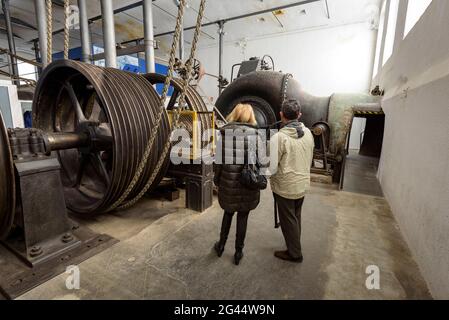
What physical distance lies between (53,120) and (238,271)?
9.08ft

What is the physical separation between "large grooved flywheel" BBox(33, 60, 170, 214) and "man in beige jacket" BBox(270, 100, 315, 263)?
1.29 m

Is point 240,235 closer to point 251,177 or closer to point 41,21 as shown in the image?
point 251,177

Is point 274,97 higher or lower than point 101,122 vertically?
higher

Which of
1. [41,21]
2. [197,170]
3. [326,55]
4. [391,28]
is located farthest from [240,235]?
[326,55]

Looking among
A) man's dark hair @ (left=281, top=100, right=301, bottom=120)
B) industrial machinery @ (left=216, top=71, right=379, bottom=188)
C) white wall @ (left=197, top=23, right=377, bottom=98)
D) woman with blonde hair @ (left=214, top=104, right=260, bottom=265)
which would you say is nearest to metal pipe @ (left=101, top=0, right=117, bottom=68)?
industrial machinery @ (left=216, top=71, right=379, bottom=188)

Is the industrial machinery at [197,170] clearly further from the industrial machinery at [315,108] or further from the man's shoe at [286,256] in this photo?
the industrial machinery at [315,108]

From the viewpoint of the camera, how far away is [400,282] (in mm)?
1608

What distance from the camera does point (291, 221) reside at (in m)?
1.75

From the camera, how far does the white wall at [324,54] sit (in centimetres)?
717

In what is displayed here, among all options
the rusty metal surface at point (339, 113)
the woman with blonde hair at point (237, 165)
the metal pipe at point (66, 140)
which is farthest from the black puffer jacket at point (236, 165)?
the rusty metal surface at point (339, 113)

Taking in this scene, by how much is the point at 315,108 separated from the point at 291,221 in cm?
316

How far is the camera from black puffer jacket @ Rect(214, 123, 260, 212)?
62.8 inches

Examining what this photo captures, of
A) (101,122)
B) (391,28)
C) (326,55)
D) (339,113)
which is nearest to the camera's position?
(101,122)
